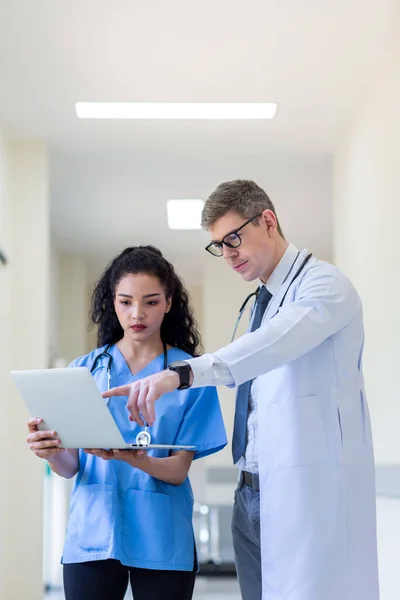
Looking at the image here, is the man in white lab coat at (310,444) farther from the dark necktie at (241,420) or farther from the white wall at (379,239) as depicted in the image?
the white wall at (379,239)

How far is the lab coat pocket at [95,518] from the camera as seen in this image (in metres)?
1.77

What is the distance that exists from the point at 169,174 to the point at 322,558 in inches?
167

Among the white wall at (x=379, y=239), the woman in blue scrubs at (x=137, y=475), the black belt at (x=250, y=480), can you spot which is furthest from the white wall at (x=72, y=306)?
the black belt at (x=250, y=480)

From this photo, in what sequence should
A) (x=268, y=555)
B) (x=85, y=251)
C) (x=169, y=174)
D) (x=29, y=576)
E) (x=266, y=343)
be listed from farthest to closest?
(x=85, y=251) → (x=169, y=174) → (x=29, y=576) → (x=268, y=555) → (x=266, y=343)

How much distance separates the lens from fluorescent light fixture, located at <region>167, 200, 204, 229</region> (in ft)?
20.9

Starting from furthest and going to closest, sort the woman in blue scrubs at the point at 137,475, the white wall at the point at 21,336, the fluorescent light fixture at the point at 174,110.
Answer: the white wall at the point at 21,336
the fluorescent light fixture at the point at 174,110
the woman in blue scrubs at the point at 137,475

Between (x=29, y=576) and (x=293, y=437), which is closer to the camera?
(x=293, y=437)

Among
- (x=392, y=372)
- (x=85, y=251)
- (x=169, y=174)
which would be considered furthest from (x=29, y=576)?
(x=85, y=251)

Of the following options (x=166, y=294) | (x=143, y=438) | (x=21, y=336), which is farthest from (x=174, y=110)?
(x=143, y=438)

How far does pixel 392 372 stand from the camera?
3.69m

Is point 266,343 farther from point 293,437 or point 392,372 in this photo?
point 392,372

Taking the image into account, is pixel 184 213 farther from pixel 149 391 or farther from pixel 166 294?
pixel 149 391

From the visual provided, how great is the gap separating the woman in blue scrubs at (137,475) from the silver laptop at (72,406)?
0.15 ft

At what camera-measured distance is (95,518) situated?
70.7 inches
